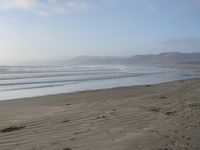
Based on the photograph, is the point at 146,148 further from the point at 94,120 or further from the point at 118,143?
the point at 94,120

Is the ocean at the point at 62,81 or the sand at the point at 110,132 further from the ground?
the sand at the point at 110,132

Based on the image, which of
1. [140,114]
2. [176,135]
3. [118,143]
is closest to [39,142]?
[118,143]

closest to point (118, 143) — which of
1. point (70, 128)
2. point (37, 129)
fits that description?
point (70, 128)

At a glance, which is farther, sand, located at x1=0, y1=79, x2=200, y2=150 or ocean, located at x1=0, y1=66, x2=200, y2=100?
ocean, located at x1=0, y1=66, x2=200, y2=100

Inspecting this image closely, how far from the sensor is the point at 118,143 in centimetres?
594

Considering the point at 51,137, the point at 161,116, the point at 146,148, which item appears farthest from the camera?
the point at 161,116

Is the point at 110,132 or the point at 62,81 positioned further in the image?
the point at 62,81

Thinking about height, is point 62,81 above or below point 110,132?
below

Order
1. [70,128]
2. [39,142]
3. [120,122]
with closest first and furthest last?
[39,142], [70,128], [120,122]

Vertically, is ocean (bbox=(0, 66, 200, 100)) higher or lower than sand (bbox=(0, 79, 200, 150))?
lower

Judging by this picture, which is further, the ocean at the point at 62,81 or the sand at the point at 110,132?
the ocean at the point at 62,81

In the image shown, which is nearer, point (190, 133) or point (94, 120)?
point (190, 133)

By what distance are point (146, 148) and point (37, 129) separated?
288 cm

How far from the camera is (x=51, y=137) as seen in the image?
653 cm
